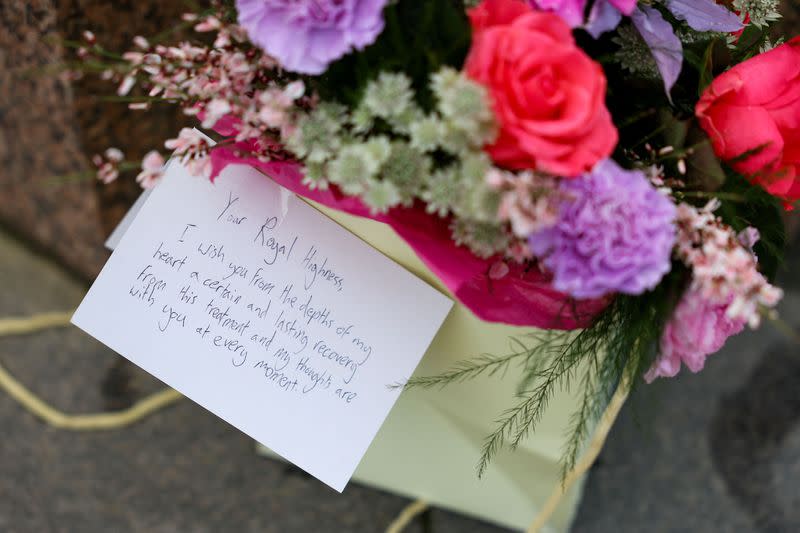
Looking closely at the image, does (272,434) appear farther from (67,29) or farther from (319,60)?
(67,29)

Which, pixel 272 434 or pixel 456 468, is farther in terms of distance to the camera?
pixel 456 468

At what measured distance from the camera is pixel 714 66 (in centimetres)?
64

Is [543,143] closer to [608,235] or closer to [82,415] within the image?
[608,235]

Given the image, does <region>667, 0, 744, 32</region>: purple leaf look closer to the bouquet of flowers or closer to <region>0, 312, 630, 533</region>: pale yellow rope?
the bouquet of flowers

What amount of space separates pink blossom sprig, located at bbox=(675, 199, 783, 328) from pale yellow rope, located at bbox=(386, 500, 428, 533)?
2.57ft

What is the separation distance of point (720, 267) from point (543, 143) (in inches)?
6.0

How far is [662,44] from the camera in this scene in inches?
22.5

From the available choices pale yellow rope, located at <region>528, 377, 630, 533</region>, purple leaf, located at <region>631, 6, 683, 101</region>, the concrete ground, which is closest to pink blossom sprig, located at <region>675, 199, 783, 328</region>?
purple leaf, located at <region>631, 6, 683, 101</region>

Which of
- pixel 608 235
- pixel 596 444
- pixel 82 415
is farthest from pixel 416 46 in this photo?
pixel 82 415

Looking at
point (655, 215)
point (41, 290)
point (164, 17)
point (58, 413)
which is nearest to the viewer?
point (655, 215)

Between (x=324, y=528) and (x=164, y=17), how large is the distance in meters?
0.87

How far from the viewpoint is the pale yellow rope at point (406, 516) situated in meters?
1.18

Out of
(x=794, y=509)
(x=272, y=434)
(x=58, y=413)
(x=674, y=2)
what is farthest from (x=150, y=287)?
(x=794, y=509)

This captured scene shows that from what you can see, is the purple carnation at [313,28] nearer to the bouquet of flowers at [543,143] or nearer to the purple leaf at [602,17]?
the bouquet of flowers at [543,143]
